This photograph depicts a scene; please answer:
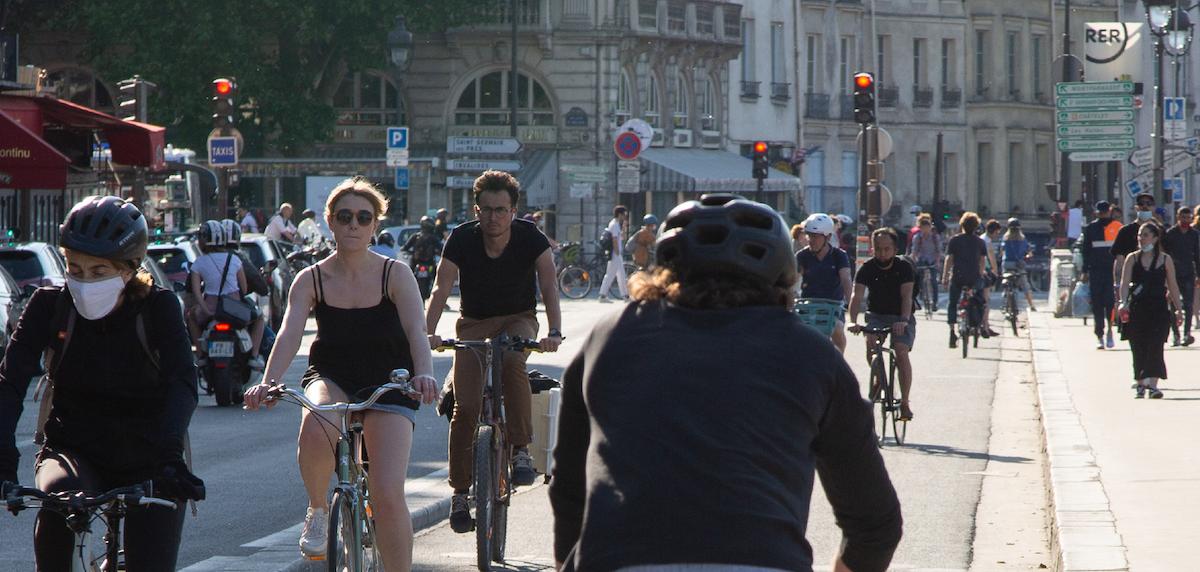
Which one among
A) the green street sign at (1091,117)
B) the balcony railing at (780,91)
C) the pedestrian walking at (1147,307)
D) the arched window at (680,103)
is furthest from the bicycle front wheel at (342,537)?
the balcony railing at (780,91)

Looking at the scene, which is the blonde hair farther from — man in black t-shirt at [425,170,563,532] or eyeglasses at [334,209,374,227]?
man in black t-shirt at [425,170,563,532]

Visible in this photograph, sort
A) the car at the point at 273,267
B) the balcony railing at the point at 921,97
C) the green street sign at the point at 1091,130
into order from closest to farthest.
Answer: the car at the point at 273,267 → the green street sign at the point at 1091,130 → the balcony railing at the point at 921,97

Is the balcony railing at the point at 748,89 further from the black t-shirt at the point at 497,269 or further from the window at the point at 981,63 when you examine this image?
the black t-shirt at the point at 497,269

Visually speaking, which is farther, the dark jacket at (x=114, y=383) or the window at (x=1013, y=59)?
the window at (x=1013, y=59)

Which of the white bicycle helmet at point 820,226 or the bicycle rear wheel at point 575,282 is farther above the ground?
the white bicycle helmet at point 820,226

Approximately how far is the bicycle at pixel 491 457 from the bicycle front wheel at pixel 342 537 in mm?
1950

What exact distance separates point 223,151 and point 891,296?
16.1 m

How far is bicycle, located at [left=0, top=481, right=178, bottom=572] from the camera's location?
15.8 ft

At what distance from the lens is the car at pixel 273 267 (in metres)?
26.0

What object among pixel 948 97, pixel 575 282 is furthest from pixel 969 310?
pixel 948 97

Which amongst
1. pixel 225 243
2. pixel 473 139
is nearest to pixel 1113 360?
pixel 225 243

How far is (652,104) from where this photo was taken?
5659 centimetres

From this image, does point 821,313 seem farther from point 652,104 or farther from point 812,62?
point 812,62

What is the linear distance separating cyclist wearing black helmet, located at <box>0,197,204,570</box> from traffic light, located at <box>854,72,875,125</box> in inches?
873
